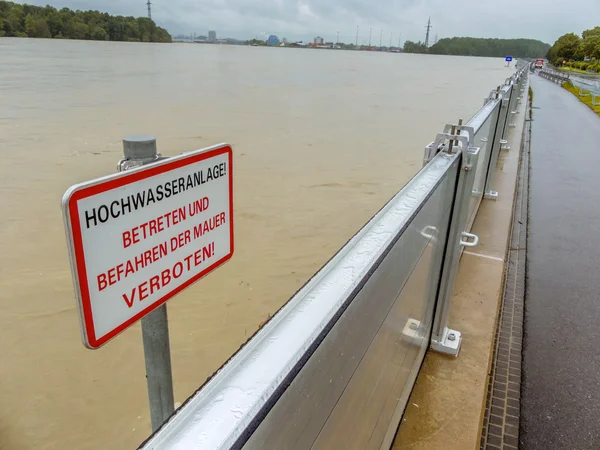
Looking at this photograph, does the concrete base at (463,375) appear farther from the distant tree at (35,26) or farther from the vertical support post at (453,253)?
the distant tree at (35,26)

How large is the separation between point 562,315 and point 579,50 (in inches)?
3688

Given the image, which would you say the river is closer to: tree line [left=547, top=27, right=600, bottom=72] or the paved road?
the paved road

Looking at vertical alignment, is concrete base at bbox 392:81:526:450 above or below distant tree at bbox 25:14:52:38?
below

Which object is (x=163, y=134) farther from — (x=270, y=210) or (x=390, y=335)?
(x=390, y=335)

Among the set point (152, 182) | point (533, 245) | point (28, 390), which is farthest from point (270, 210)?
point (152, 182)

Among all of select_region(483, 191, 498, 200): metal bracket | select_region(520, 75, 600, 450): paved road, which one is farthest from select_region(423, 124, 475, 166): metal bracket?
select_region(483, 191, 498, 200): metal bracket

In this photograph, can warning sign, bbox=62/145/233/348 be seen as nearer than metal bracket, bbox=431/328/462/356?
Yes

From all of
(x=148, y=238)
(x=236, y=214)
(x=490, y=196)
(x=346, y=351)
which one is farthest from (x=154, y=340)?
(x=236, y=214)

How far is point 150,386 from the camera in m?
1.50

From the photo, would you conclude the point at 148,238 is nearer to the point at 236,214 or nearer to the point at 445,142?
the point at 445,142

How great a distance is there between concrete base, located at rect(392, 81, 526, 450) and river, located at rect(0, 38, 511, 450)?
205 cm

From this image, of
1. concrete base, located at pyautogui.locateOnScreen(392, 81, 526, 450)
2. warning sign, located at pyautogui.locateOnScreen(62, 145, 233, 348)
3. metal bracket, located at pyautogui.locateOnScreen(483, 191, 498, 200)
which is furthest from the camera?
metal bracket, located at pyautogui.locateOnScreen(483, 191, 498, 200)

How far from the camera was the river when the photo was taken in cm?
399

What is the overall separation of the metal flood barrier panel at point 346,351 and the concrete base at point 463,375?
0.52ft
